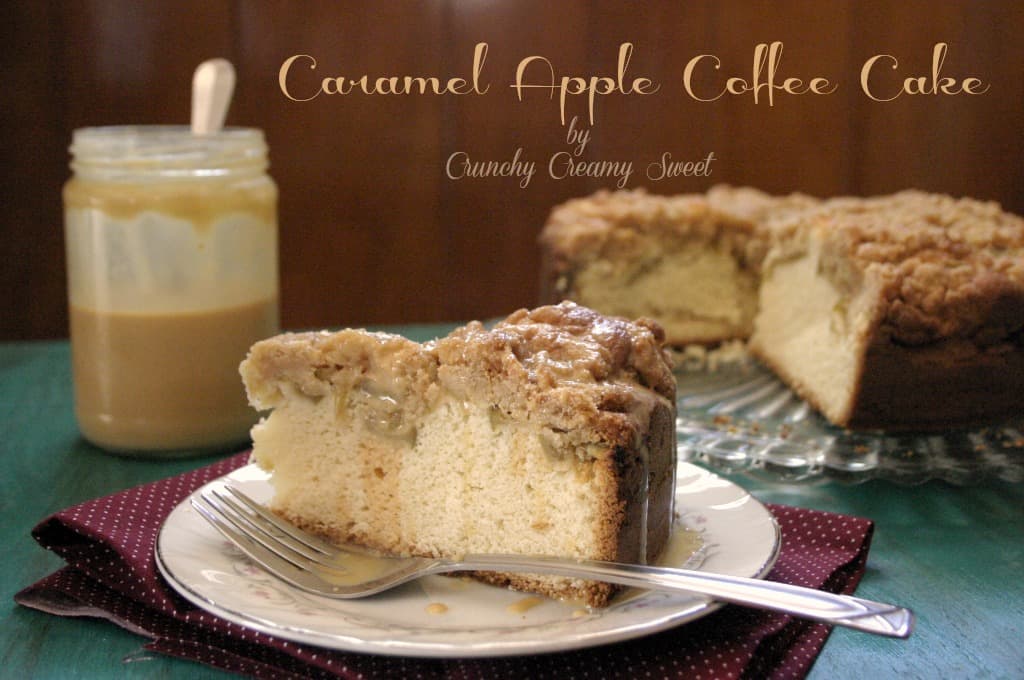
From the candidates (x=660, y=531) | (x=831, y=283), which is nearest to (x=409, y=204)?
(x=831, y=283)

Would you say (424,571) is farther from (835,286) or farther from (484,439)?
(835,286)

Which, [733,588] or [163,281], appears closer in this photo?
[733,588]

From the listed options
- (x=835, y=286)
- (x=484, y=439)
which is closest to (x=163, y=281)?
(x=484, y=439)

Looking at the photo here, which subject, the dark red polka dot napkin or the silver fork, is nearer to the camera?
the silver fork

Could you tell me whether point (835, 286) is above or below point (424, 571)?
above

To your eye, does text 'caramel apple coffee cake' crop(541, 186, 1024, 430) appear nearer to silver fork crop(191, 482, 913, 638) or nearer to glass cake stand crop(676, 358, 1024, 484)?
glass cake stand crop(676, 358, 1024, 484)

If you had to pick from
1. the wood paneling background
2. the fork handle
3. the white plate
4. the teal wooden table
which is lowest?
the teal wooden table

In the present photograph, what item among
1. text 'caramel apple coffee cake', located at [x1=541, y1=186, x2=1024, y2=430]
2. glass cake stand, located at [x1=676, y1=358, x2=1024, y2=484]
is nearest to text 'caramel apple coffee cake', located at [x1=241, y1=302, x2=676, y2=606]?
glass cake stand, located at [x1=676, y1=358, x2=1024, y2=484]
